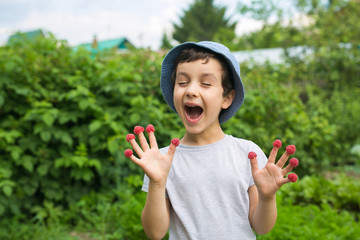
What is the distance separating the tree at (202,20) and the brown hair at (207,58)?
38241 millimetres

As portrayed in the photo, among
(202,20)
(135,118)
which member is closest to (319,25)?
(135,118)

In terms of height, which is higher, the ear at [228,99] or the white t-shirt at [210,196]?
the ear at [228,99]

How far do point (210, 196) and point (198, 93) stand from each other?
0.39 m

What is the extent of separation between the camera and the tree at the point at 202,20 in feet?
128

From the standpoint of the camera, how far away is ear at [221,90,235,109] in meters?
1.49

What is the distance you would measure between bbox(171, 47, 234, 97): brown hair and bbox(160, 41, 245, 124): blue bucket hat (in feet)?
0.06

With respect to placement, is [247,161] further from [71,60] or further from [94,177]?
[71,60]

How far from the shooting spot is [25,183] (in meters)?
3.37

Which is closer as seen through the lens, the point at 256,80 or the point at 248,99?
the point at 248,99

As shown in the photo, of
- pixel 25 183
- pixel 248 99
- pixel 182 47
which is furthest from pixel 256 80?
pixel 182 47

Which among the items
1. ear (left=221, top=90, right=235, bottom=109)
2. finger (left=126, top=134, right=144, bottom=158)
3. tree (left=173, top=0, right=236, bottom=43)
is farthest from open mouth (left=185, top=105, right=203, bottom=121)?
tree (left=173, top=0, right=236, bottom=43)

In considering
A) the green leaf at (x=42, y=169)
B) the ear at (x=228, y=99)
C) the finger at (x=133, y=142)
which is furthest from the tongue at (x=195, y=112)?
the green leaf at (x=42, y=169)

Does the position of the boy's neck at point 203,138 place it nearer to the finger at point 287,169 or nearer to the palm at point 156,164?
the palm at point 156,164

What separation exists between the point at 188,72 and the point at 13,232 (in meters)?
2.58
